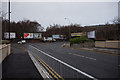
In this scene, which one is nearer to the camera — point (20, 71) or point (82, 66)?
point (20, 71)

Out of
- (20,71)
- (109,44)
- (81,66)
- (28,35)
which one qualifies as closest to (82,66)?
(81,66)

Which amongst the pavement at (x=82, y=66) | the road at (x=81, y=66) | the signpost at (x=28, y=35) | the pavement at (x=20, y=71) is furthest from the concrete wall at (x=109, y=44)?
the signpost at (x=28, y=35)

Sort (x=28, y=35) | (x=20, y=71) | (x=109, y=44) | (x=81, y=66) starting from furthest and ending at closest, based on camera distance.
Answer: (x=28, y=35), (x=109, y=44), (x=81, y=66), (x=20, y=71)

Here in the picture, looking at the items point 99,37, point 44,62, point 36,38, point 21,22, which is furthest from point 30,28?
point 44,62

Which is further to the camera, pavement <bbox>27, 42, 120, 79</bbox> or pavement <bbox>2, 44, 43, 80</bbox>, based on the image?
pavement <bbox>2, 44, 43, 80</bbox>

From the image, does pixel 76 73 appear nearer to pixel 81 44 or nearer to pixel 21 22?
pixel 81 44

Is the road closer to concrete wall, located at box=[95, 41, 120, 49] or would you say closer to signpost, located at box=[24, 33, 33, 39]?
concrete wall, located at box=[95, 41, 120, 49]

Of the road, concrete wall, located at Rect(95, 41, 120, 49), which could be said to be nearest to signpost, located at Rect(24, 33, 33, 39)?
concrete wall, located at Rect(95, 41, 120, 49)

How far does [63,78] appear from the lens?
17.7 feet

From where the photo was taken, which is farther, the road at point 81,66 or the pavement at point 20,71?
the pavement at point 20,71

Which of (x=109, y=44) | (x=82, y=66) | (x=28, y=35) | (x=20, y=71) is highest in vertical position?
(x=28, y=35)

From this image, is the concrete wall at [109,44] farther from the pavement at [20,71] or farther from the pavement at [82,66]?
the pavement at [20,71]

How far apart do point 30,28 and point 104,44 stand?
210 feet

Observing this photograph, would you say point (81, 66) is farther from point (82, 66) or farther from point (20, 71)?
point (20, 71)
